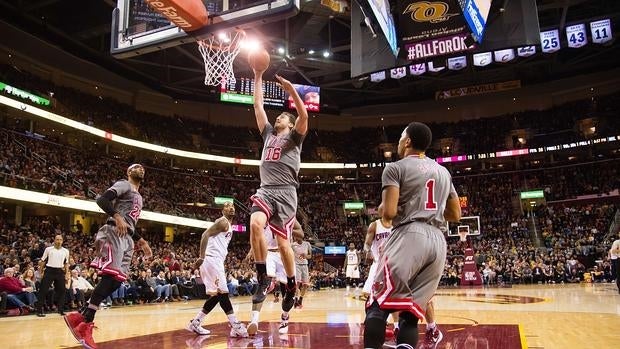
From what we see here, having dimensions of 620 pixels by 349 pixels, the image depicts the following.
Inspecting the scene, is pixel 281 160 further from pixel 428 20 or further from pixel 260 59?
pixel 428 20

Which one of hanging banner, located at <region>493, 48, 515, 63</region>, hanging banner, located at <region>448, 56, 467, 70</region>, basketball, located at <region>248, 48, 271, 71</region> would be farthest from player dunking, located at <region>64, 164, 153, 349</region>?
hanging banner, located at <region>448, 56, 467, 70</region>

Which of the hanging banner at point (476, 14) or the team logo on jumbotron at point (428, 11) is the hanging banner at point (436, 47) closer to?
the hanging banner at point (476, 14)

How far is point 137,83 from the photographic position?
3288cm

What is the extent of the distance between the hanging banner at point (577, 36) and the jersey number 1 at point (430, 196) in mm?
23225

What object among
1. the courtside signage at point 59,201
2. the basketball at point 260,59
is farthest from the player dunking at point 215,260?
the courtside signage at point 59,201

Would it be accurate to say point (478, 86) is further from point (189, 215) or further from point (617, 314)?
point (617, 314)

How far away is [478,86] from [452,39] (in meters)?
25.4

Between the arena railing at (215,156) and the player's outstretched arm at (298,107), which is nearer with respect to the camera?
the player's outstretched arm at (298,107)

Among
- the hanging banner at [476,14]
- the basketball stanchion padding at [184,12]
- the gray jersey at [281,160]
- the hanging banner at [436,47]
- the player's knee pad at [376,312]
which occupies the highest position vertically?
the hanging banner at [476,14]

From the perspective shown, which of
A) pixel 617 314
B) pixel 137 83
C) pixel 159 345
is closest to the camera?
pixel 159 345

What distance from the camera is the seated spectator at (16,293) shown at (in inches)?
452

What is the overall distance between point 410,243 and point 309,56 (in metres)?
25.9

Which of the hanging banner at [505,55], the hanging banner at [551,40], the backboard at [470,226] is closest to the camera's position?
the hanging banner at [505,55]

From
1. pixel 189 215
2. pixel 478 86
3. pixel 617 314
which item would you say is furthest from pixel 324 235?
pixel 617 314
